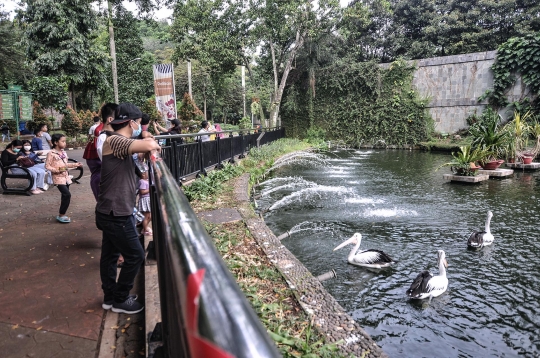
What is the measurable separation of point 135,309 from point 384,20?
3091cm

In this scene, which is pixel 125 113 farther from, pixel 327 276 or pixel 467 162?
pixel 467 162

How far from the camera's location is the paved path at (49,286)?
253cm

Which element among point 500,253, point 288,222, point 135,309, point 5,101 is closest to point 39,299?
point 135,309

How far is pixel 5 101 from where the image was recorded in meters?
11.2

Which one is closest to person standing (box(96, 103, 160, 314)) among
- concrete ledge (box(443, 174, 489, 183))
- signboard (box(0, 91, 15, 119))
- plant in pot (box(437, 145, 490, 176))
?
concrete ledge (box(443, 174, 489, 183))

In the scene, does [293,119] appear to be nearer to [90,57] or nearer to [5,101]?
[90,57]

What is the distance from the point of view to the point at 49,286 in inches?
131

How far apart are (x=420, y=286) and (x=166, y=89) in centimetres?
1356

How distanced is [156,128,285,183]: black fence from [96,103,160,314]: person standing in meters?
2.00

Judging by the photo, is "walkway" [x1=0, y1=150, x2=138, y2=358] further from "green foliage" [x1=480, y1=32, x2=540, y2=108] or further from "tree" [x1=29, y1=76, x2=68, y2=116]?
"green foliage" [x1=480, y1=32, x2=540, y2=108]

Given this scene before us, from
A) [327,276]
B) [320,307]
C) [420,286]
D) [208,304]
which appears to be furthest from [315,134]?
[208,304]

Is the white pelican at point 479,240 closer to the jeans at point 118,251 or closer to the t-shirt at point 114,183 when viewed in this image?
the jeans at point 118,251

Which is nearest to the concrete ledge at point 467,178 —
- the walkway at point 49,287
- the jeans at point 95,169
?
the walkway at point 49,287

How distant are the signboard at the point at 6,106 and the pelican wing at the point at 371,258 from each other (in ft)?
37.9
